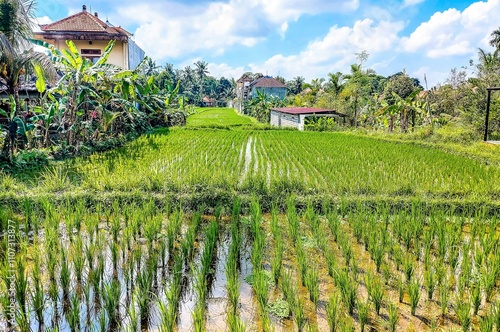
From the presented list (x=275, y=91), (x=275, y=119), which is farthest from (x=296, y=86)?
(x=275, y=119)

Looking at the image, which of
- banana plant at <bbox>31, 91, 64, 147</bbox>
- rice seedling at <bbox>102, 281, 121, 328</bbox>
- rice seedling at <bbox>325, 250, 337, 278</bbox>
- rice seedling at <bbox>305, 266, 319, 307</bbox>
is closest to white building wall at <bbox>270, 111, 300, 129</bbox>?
banana plant at <bbox>31, 91, 64, 147</bbox>

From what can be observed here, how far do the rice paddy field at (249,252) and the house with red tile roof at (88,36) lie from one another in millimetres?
12444

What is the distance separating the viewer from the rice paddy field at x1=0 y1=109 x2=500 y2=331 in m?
3.04

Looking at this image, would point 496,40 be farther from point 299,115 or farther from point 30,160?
point 30,160

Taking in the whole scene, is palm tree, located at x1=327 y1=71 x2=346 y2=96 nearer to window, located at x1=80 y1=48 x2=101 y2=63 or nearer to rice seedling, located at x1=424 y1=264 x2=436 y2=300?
window, located at x1=80 y1=48 x2=101 y2=63

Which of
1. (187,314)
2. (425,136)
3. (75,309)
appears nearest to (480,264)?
(187,314)

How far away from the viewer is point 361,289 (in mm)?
3705

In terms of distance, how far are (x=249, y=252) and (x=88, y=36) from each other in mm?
18240

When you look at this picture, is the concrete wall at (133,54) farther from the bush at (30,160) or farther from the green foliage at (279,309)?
the green foliage at (279,309)

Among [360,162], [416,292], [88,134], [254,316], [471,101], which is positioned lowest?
[254,316]

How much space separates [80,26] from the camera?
18.9m

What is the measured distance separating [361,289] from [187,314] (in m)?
1.79

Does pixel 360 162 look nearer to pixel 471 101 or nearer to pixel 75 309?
pixel 75 309

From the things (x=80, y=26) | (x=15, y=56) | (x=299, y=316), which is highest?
(x=80, y=26)
